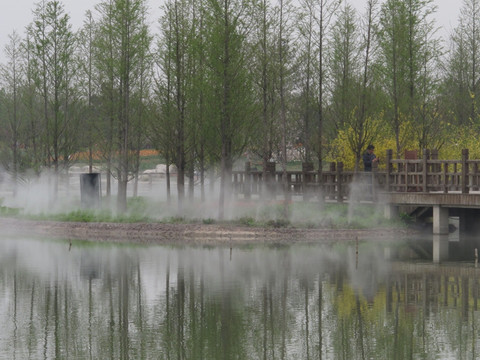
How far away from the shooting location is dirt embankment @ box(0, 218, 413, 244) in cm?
3509

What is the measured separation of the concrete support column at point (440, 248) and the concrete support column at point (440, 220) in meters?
0.37

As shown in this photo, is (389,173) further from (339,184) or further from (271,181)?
(271,181)

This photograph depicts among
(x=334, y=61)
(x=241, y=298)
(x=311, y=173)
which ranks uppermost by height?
(x=334, y=61)

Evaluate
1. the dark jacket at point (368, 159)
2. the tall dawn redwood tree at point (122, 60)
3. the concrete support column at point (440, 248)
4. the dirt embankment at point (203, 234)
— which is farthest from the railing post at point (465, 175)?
the tall dawn redwood tree at point (122, 60)

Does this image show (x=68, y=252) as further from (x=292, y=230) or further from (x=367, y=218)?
(x=367, y=218)

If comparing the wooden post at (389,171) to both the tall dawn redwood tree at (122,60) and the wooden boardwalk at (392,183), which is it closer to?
the wooden boardwalk at (392,183)

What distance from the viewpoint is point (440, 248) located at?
105 feet

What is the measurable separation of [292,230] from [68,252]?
926 centimetres

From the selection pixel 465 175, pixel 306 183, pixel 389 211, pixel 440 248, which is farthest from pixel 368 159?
pixel 440 248

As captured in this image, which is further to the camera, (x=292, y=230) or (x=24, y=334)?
(x=292, y=230)

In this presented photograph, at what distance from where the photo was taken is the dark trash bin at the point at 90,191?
43438mm

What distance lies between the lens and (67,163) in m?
50.6

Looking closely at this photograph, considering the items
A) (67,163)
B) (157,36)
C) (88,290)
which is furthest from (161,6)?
→ (88,290)

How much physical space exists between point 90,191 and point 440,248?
730 inches
